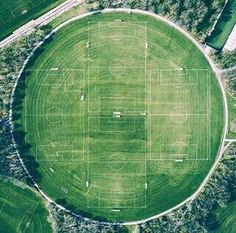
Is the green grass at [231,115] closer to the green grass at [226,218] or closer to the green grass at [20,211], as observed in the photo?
the green grass at [226,218]

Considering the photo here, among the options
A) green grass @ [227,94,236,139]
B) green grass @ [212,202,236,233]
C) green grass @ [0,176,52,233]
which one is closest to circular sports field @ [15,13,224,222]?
green grass @ [227,94,236,139]

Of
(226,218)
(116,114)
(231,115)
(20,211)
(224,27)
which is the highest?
(224,27)

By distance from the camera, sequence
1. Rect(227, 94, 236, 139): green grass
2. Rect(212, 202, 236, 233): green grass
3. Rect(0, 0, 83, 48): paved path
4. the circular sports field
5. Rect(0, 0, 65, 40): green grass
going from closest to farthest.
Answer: Rect(0, 0, 65, 40): green grass → Rect(0, 0, 83, 48): paved path → the circular sports field → Rect(227, 94, 236, 139): green grass → Rect(212, 202, 236, 233): green grass

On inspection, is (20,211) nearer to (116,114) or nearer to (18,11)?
(116,114)

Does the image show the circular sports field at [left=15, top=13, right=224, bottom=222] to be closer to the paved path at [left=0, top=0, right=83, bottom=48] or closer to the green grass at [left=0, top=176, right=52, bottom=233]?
the paved path at [left=0, top=0, right=83, bottom=48]

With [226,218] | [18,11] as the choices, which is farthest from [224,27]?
[18,11]

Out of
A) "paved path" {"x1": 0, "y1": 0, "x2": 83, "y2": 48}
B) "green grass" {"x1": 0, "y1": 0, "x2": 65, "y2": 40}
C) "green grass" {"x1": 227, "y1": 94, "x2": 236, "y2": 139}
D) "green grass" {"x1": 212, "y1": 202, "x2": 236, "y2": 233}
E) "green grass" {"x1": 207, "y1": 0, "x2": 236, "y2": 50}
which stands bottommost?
"green grass" {"x1": 212, "y1": 202, "x2": 236, "y2": 233}
